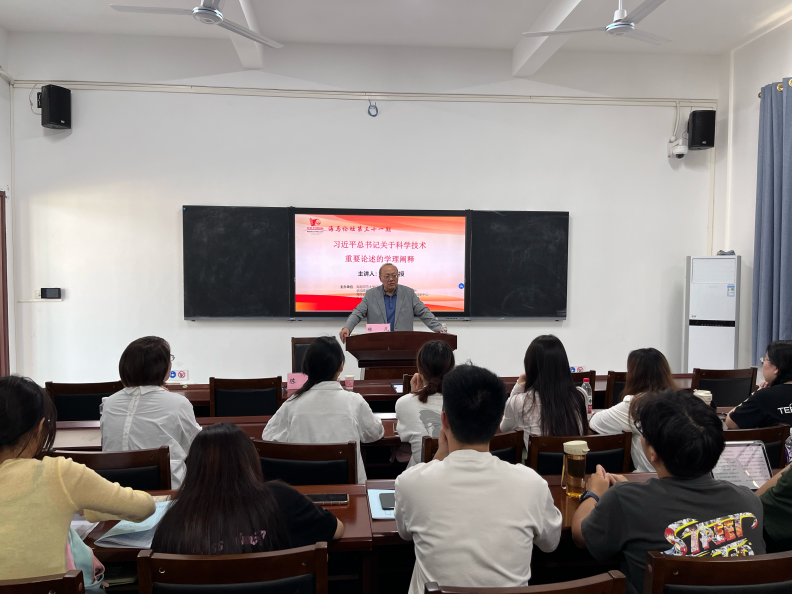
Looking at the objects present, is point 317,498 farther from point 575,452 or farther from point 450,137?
point 450,137

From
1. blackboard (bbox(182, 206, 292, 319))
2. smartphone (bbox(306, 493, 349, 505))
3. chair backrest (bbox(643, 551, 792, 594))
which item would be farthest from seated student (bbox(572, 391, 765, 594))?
blackboard (bbox(182, 206, 292, 319))

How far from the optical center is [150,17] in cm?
477

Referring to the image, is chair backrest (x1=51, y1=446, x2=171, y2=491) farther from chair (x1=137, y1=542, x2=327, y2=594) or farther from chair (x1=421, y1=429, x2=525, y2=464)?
chair (x1=421, y1=429, x2=525, y2=464)

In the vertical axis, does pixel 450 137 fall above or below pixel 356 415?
above

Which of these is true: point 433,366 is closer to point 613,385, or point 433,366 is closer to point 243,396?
point 243,396

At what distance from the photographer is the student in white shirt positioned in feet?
7.43

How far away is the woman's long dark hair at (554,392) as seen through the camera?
2.28m

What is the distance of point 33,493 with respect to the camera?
125cm

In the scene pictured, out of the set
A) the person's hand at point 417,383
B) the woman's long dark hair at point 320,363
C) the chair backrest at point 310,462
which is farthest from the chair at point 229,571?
the person's hand at point 417,383

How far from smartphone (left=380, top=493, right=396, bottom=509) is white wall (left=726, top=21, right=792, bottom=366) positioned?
4.89 meters

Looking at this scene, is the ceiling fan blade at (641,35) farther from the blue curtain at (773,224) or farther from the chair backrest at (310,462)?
the chair backrest at (310,462)

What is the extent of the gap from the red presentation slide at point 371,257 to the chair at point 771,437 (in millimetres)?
3505

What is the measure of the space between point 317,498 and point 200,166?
4.39 metres

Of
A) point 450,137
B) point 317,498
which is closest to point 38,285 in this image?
point 450,137
